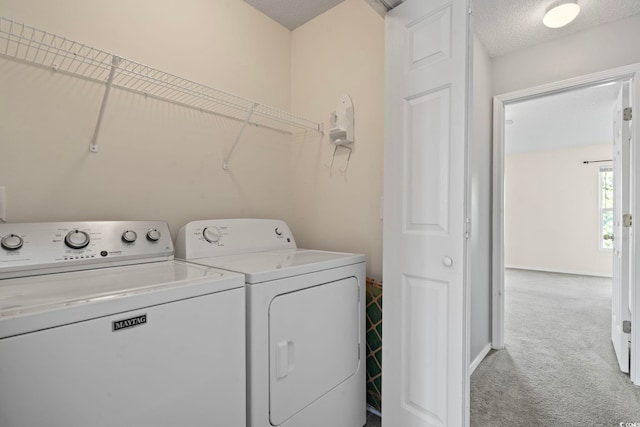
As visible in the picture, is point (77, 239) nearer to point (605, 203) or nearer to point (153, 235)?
point (153, 235)

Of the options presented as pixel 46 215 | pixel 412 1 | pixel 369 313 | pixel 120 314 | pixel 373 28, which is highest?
pixel 373 28

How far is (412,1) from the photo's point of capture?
1.35 meters

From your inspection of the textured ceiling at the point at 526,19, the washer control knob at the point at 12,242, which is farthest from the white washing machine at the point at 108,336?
the textured ceiling at the point at 526,19

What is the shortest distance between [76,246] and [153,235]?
28cm

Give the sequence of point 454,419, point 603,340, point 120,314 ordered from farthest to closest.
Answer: point 603,340 < point 454,419 < point 120,314

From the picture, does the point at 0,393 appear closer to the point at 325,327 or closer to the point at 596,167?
the point at 325,327

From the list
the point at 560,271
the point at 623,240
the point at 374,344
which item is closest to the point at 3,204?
the point at 374,344

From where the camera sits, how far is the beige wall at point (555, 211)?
5660mm

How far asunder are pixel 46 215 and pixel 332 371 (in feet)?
4.66

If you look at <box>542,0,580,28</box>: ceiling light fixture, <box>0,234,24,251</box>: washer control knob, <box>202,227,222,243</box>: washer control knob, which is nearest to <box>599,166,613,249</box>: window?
<box>542,0,580,28</box>: ceiling light fixture

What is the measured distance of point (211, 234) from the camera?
5.11ft

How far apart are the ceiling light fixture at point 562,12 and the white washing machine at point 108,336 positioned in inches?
98.4

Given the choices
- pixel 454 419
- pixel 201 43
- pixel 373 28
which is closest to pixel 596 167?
pixel 373 28

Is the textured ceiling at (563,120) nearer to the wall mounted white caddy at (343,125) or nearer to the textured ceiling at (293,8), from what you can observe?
the wall mounted white caddy at (343,125)
